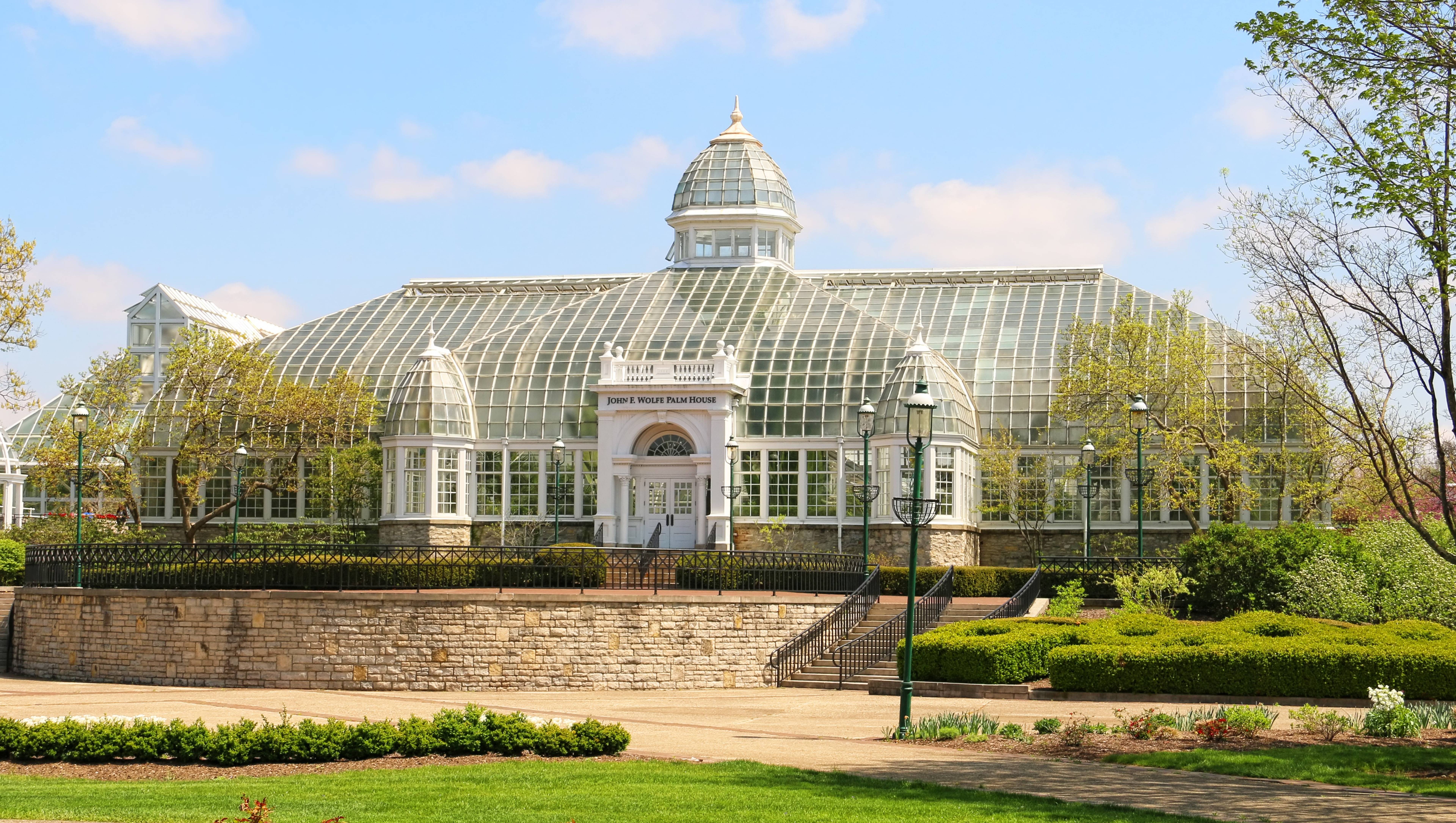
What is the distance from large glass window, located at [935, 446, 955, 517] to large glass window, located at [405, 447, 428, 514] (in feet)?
48.0

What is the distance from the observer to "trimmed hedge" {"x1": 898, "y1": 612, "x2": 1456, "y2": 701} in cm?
2233

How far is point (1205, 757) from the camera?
1650cm

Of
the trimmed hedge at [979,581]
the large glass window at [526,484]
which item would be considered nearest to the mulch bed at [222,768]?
the trimmed hedge at [979,581]

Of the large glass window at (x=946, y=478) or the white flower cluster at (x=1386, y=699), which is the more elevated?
the large glass window at (x=946, y=478)

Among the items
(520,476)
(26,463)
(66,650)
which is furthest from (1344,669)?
(26,463)

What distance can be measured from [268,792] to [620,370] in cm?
2909

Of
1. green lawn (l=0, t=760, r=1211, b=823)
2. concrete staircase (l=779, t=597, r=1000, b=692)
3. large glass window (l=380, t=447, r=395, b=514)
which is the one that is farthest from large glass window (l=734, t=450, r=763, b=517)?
green lawn (l=0, t=760, r=1211, b=823)

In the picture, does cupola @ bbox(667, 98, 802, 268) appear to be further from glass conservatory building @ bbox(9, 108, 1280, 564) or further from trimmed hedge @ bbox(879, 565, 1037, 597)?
trimmed hedge @ bbox(879, 565, 1037, 597)

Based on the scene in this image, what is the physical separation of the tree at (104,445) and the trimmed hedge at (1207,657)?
25933mm

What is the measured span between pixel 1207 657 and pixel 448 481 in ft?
86.2

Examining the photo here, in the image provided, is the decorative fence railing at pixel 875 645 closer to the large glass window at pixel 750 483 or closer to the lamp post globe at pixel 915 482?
the lamp post globe at pixel 915 482

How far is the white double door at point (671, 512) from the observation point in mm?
42750

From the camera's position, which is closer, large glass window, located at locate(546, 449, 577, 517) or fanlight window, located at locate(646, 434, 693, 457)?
fanlight window, located at locate(646, 434, 693, 457)

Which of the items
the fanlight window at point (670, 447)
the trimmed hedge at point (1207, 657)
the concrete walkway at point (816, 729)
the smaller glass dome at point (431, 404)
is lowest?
the concrete walkway at point (816, 729)
